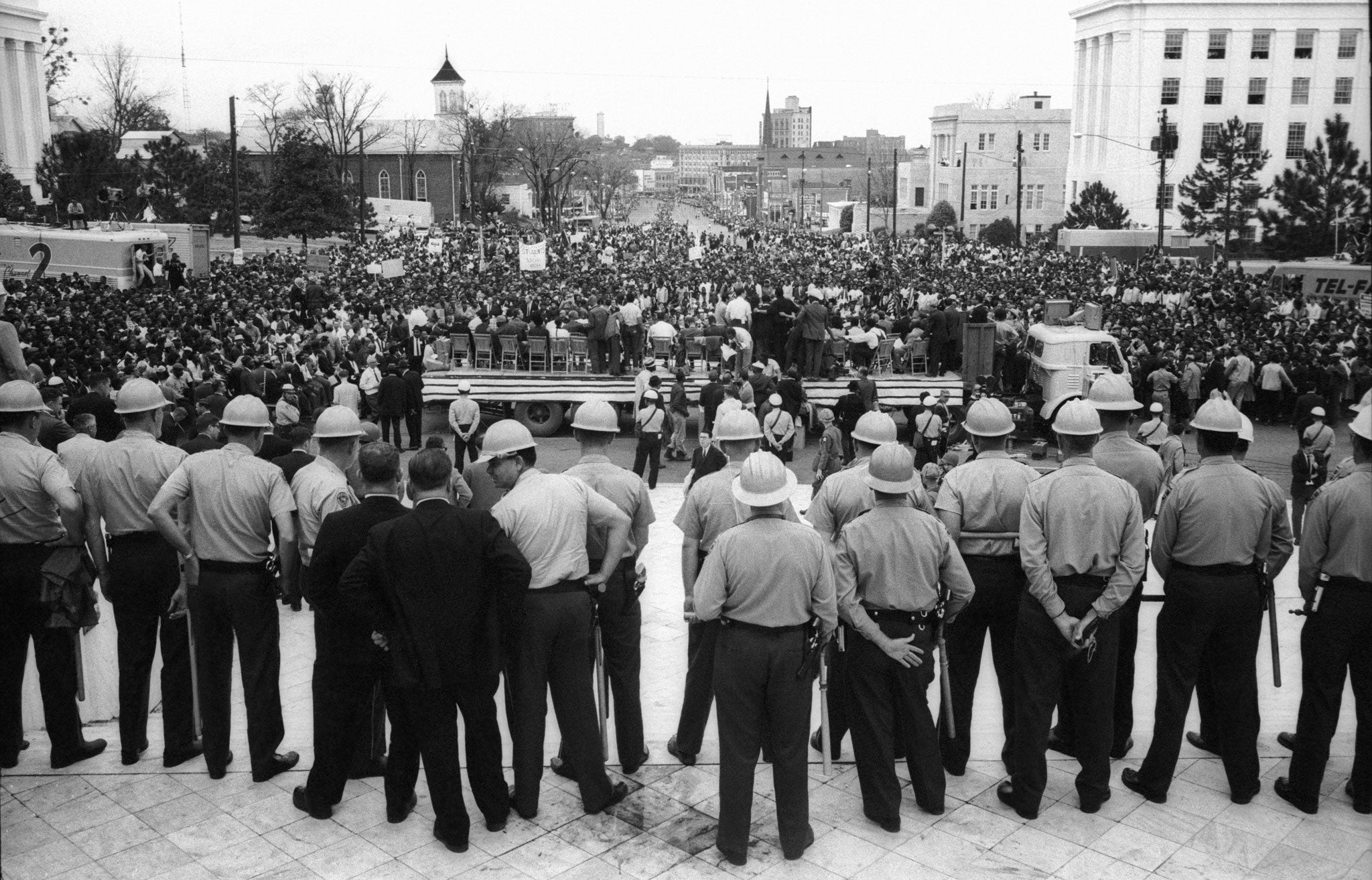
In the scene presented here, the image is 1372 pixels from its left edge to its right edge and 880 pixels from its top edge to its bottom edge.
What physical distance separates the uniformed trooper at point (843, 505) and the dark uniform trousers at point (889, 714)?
0.22 metres

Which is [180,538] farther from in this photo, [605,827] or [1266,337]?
[1266,337]

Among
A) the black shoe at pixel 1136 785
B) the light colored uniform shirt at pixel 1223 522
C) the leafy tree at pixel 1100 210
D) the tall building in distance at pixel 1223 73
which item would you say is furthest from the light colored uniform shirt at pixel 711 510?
the leafy tree at pixel 1100 210

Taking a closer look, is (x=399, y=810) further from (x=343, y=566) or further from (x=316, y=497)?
(x=316, y=497)

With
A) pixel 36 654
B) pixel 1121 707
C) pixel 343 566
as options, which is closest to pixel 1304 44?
pixel 1121 707

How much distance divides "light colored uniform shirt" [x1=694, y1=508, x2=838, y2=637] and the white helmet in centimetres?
114

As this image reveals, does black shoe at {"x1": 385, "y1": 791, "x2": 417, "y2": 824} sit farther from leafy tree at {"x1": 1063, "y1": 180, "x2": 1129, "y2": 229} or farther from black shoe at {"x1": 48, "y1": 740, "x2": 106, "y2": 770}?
leafy tree at {"x1": 1063, "y1": 180, "x2": 1129, "y2": 229}

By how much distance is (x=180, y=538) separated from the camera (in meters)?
5.47

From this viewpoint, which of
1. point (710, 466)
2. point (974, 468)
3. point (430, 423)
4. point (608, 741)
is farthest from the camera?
point (430, 423)

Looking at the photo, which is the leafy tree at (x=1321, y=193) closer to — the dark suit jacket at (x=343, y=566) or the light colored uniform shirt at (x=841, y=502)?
the light colored uniform shirt at (x=841, y=502)

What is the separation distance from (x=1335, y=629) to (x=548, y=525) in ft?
11.6

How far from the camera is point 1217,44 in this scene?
1389 centimetres

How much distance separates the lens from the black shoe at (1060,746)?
20.1 feet

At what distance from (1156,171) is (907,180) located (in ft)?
201

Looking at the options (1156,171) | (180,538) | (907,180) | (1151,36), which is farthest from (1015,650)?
(907,180)
